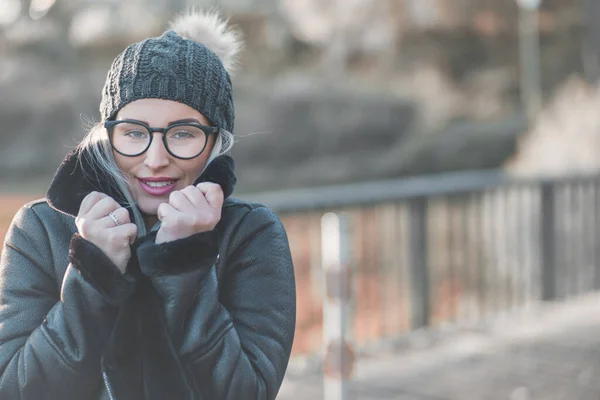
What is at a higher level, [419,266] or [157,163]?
[157,163]

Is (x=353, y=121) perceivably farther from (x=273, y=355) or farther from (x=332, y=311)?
(x=273, y=355)

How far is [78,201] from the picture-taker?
Answer: 4.56 ft

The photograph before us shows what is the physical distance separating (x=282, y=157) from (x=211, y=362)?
79.5 feet

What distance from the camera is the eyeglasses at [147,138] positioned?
4.59 feet

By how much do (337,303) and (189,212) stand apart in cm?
264

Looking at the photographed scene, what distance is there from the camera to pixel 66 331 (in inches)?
52.0

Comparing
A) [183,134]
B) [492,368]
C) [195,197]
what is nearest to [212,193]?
[195,197]

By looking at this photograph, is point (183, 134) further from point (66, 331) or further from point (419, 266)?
point (419, 266)

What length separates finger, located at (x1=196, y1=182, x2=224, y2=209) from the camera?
1365 mm

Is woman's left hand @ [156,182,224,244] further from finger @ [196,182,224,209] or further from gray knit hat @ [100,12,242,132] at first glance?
gray knit hat @ [100,12,242,132]

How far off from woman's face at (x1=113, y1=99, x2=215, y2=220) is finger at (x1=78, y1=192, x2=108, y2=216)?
92 millimetres

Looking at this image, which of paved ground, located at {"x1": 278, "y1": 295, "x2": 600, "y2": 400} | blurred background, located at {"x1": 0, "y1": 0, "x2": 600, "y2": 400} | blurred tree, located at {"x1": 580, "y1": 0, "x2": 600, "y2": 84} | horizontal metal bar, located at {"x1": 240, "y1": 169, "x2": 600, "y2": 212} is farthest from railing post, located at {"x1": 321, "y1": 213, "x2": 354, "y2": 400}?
blurred tree, located at {"x1": 580, "y1": 0, "x2": 600, "y2": 84}

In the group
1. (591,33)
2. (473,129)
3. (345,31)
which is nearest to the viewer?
(591,33)

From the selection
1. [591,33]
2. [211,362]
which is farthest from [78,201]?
[591,33]
